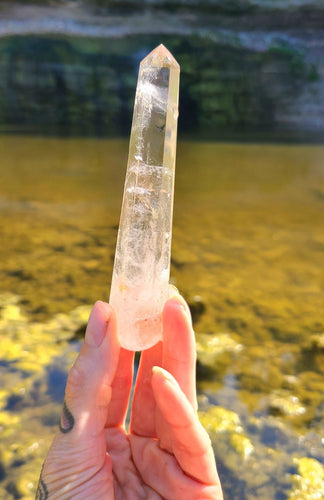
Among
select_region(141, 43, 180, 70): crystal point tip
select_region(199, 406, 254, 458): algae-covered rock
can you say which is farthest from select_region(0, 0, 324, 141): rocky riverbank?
select_region(141, 43, 180, 70): crystal point tip

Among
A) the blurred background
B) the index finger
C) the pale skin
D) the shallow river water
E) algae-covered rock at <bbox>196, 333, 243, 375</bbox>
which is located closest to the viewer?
the pale skin

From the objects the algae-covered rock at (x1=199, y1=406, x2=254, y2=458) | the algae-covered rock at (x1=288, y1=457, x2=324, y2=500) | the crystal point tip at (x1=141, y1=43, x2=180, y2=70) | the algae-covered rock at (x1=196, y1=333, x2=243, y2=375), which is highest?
the crystal point tip at (x1=141, y1=43, x2=180, y2=70)

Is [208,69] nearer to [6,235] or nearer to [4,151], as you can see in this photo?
[4,151]

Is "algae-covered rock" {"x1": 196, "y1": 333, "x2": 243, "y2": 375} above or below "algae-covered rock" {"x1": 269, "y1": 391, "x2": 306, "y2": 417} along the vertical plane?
above

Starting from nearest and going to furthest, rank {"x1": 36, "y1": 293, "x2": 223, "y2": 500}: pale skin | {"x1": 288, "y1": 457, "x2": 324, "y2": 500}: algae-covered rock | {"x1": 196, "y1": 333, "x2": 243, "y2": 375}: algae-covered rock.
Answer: {"x1": 36, "y1": 293, "x2": 223, "y2": 500}: pale skin, {"x1": 288, "y1": 457, "x2": 324, "y2": 500}: algae-covered rock, {"x1": 196, "y1": 333, "x2": 243, "y2": 375}: algae-covered rock

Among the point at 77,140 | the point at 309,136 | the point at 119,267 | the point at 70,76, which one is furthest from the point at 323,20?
the point at 119,267

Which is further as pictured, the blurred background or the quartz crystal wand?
the blurred background

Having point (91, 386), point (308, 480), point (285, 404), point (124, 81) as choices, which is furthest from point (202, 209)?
point (124, 81)

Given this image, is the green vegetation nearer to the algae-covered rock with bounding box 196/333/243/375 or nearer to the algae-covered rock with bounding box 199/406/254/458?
the algae-covered rock with bounding box 196/333/243/375

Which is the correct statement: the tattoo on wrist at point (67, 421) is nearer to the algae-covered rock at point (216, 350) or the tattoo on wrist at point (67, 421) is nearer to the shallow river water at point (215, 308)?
the shallow river water at point (215, 308)
